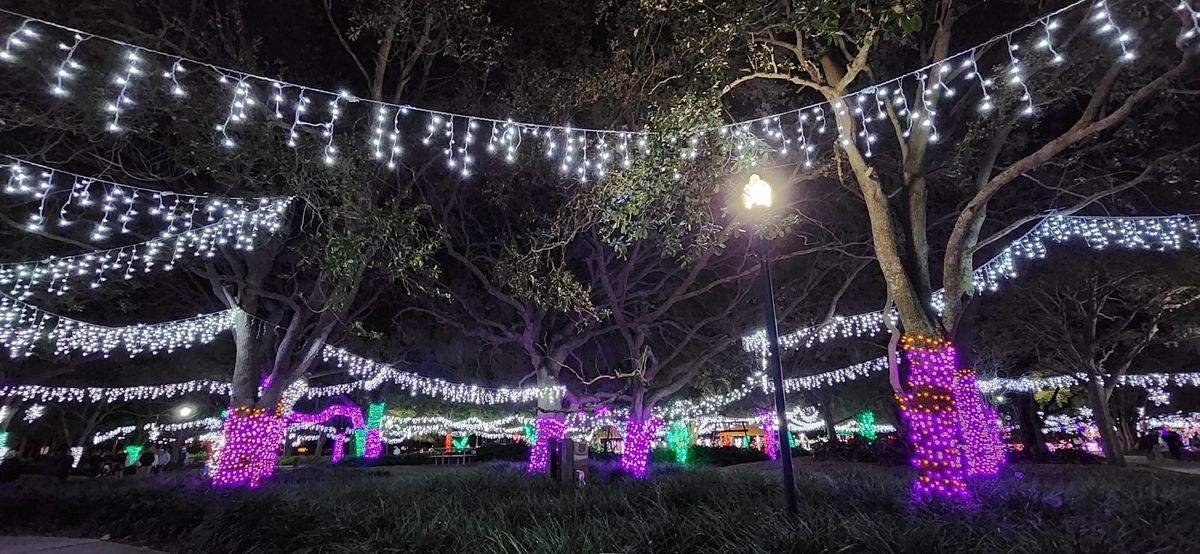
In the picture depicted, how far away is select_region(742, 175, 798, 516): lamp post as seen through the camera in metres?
5.09

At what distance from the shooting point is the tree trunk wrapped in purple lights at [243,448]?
39.1ft

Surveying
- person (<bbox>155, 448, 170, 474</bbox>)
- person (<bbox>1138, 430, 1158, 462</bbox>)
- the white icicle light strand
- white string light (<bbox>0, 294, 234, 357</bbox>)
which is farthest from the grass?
person (<bbox>1138, 430, 1158, 462</bbox>)

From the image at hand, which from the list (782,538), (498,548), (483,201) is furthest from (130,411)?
(782,538)

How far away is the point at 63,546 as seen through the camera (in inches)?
307

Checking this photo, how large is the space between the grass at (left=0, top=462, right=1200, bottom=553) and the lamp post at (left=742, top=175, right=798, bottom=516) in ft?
0.92

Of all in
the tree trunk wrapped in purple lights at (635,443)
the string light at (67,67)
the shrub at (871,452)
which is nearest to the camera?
the string light at (67,67)

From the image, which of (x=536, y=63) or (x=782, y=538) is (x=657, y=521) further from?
(x=536, y=63)

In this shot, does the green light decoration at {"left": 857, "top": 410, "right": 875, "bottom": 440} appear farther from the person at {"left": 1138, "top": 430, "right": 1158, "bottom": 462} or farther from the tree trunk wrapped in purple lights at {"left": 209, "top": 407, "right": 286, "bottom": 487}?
the tree trunk wrapped in purple lights at {"left": 209, "top": 407, "right": 286, "bottom": 487}

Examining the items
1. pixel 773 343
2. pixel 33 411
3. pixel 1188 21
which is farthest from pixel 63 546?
pixel 33 411

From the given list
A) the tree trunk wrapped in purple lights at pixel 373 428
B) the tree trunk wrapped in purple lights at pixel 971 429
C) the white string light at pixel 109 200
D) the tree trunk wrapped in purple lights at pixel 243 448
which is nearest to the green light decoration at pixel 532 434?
A: the tree trunk wrapped in purple lights at pixel 373 428

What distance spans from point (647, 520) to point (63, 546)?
323 inches

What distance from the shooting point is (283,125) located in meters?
8.18

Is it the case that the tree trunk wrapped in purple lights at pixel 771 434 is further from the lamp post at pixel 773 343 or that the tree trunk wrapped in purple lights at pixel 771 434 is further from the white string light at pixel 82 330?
the white string light at pixel 82 330

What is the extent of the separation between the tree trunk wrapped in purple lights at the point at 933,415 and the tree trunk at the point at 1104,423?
13060 millimetres
